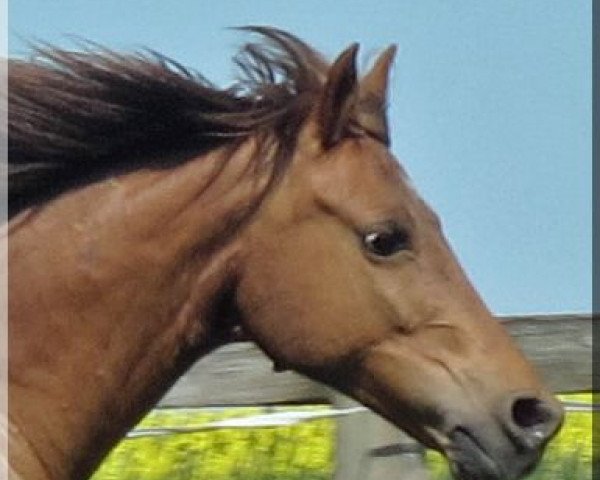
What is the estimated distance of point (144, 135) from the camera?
12.2ft

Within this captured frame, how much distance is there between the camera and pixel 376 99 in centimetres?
387

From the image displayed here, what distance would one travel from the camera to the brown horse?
3.58m

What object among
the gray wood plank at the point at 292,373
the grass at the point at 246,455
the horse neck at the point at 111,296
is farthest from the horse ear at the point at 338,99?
the grass at the point at 246,455

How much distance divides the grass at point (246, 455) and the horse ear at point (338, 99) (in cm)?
153

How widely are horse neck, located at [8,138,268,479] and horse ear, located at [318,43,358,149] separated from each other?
5.7 inches

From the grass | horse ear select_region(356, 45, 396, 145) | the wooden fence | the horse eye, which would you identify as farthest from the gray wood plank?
the horse eye

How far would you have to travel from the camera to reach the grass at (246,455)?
5.25m

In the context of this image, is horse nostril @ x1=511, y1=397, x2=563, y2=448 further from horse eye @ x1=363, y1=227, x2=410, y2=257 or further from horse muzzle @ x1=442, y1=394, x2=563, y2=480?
horse eye @ x1=363, y1=227, x2=410, y2=257

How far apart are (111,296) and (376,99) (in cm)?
63

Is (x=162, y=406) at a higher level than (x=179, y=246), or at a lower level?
lower

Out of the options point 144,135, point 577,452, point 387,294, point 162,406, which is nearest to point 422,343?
point 387,294

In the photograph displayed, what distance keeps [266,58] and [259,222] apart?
363mm

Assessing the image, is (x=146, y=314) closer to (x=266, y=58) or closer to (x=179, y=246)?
(x=179, y=246)

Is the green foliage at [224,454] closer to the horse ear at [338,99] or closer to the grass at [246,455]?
the grass at [246,455]
